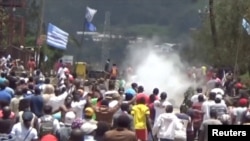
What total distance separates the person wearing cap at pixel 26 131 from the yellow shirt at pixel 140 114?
3326mm

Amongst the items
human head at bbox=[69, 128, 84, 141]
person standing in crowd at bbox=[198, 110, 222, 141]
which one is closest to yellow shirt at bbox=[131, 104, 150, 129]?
person standing in crowd at bbox=[198, 110, 222, 141]

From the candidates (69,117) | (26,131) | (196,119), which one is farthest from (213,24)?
(26,131)

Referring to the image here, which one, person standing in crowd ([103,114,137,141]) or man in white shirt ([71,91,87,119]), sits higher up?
man in white shirt ([71,91,87,119])

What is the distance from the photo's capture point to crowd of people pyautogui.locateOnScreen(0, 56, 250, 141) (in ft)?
41.9

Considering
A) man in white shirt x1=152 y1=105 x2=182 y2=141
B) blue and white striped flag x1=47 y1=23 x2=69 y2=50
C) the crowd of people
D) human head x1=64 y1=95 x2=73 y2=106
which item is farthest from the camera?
blue and white striped flag x1=47 y1=23 x2=69 y2=50

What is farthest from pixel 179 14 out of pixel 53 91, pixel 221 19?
pixel 53 91

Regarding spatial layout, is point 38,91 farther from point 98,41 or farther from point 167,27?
point 167,27

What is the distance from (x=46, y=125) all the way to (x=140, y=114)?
3.08 metres

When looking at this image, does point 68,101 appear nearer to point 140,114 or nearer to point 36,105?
point 36,105

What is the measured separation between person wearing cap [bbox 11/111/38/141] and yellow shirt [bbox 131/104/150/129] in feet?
10.9

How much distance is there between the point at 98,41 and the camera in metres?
162

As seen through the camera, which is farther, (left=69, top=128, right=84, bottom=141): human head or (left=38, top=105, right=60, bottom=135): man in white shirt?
(left=38, top=105, right=60, bottom=135): man in white shirt

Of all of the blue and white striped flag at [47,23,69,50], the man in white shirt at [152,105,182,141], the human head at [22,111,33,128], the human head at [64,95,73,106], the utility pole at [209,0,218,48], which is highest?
the utility pole at [209,0,218,48]

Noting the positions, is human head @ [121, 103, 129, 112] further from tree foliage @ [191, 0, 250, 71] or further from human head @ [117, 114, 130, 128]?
tree foliage @ [191, 0, 250, 71]
